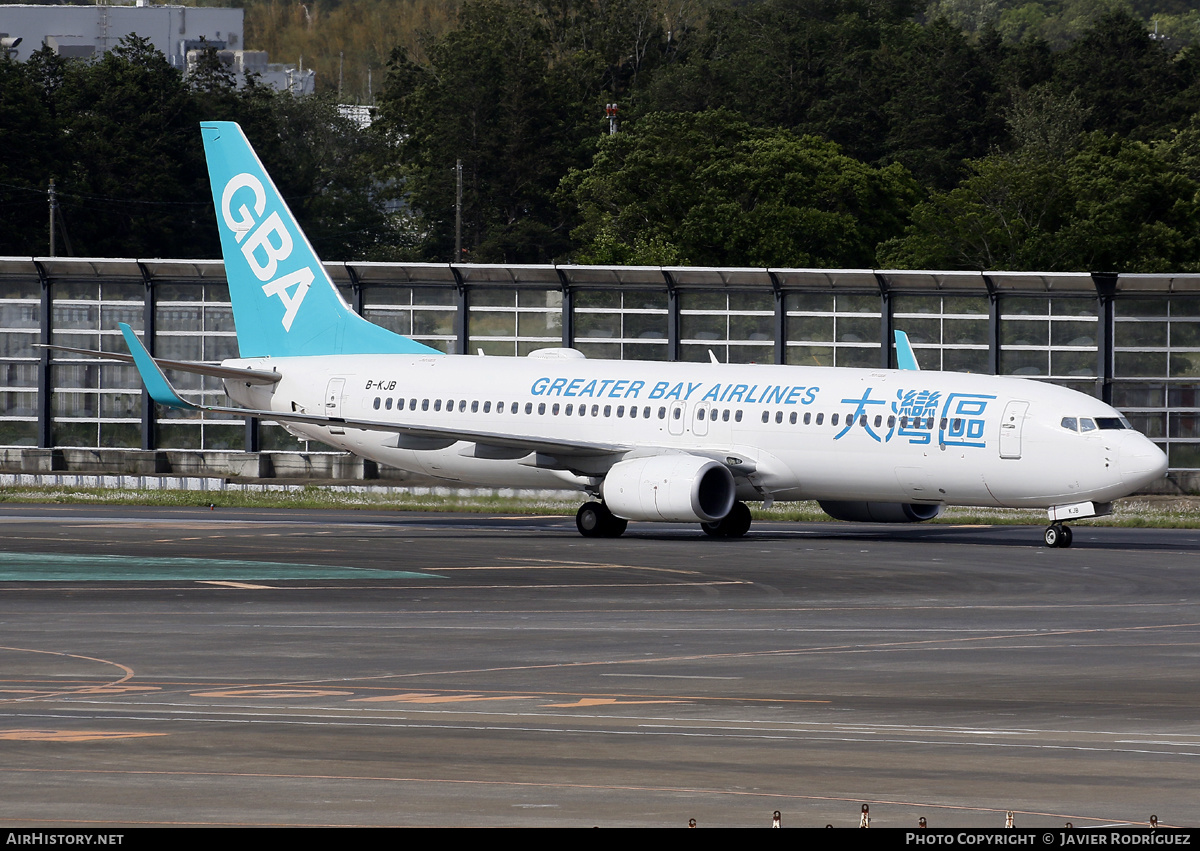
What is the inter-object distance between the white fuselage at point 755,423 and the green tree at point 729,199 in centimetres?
5532

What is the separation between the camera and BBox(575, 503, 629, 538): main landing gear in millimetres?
45781

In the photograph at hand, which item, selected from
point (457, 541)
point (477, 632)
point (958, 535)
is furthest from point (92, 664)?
point (958, 535)

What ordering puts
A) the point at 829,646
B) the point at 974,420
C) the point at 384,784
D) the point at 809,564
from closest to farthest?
1. the point at 384,784
2. the point at 829,646
3. the point at 809,564
4. the point at 974,420

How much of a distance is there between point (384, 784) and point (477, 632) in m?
12.0

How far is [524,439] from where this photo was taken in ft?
147

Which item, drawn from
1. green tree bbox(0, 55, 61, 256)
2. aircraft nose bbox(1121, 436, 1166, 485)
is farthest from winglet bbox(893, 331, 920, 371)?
green tree bbox(0, 55, 61, 256)

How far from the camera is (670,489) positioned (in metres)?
42.5

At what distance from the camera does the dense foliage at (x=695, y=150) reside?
348 ft

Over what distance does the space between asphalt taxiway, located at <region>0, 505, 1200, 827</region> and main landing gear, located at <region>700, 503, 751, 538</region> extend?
3.04m

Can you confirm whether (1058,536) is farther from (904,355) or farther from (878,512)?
(904,355)

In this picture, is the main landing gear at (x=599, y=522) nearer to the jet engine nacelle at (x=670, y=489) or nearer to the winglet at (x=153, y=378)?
the jet engine nacelle at (x=670, y=489)

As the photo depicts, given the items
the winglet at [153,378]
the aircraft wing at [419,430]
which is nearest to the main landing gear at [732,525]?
the aircraft wing at [419,430]

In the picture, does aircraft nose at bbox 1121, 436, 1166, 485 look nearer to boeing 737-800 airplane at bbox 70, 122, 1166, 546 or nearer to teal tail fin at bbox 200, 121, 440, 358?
boeing 737-800 airplane at bbox 70, 122, 1166, 546

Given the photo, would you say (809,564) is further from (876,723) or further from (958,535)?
(876,723)
